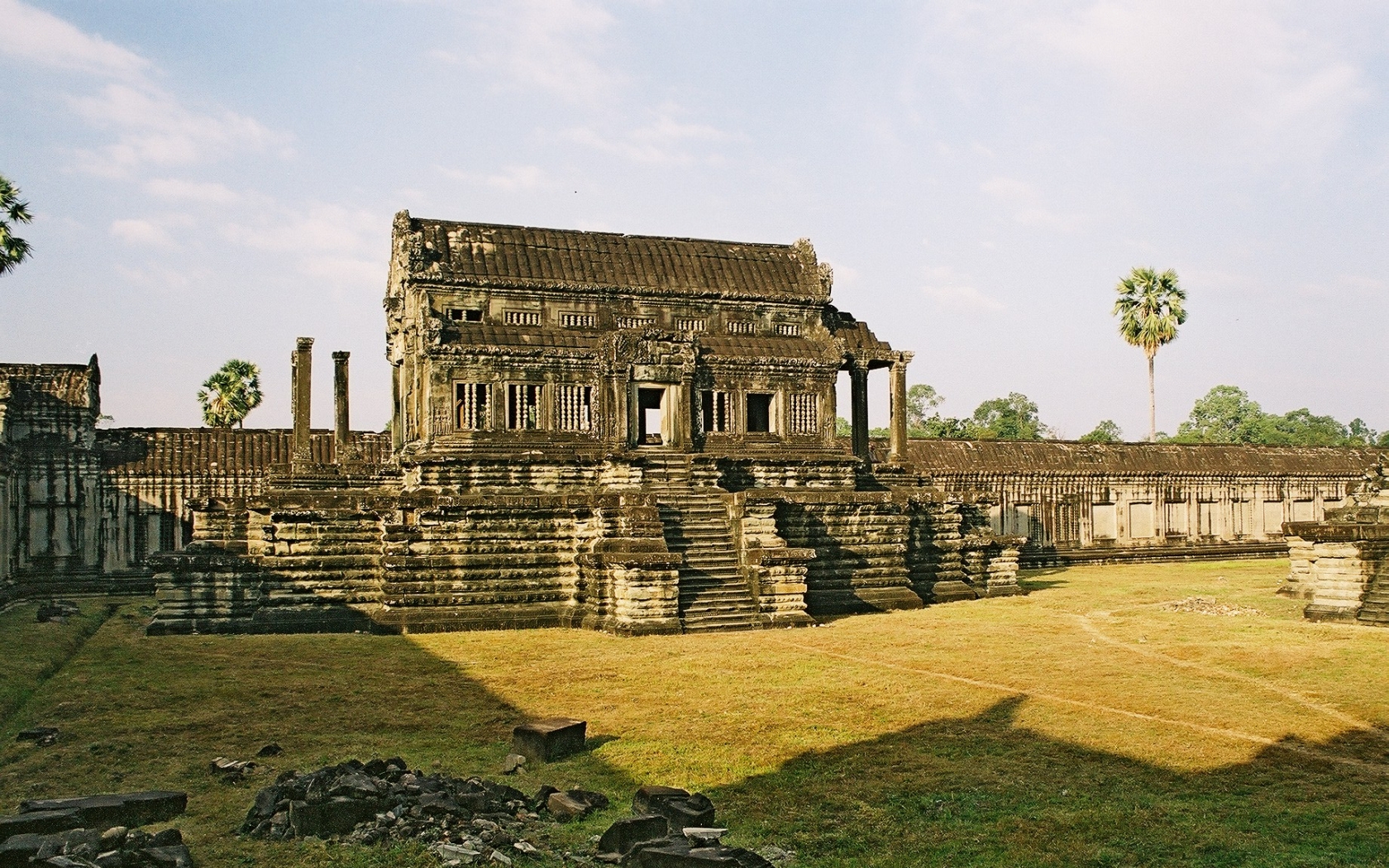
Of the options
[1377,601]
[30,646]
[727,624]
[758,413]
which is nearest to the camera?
[30,646]

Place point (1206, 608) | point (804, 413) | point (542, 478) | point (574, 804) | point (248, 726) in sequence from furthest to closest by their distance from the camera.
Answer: point (804, 413) < point (542, 478) < point (1206, 608) < point (248, 726) < point (574, 804)

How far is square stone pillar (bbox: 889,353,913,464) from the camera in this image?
29.7 metres

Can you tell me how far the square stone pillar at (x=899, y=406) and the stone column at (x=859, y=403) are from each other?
0.84 meters

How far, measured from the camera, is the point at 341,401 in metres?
28.4

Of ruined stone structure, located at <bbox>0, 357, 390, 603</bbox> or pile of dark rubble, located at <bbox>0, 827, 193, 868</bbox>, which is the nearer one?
pile of dark rubble, located at <bbox>0, 827, 193, 868</bbox>

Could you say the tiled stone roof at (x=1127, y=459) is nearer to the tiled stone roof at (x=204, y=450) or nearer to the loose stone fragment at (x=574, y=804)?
the tiled stone roof at (x=204, y=450)

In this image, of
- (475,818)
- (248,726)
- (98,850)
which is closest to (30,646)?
(248,726)

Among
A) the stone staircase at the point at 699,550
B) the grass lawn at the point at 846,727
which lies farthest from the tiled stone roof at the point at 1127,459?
the grass lawn at the point at 846,727

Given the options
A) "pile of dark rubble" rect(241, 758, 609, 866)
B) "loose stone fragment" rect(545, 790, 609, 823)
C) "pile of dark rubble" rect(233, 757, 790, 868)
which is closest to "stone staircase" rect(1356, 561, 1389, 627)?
"pile of dark rubble" rect(233, 757, 790, 868)

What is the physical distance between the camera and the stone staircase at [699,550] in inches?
859

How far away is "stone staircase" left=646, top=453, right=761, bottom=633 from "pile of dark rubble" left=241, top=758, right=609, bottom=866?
11.9 m

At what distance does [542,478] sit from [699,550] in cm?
405

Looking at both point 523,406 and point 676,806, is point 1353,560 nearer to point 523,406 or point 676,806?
point 523,406

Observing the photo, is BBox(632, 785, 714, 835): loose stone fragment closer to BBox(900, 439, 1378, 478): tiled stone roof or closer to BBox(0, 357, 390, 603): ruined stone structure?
BBox(0, 357, 390, 603): ruined stone structure
